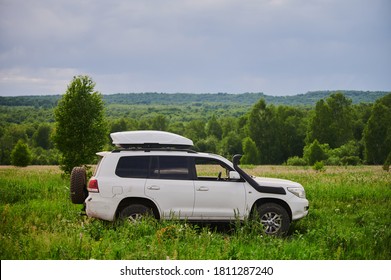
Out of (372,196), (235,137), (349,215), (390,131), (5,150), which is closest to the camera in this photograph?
(349,215)

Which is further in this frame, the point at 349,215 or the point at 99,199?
the point at 349,215

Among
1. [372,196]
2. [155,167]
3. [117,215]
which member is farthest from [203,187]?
[372,196]

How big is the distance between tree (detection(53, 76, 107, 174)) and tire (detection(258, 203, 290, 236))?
17.7 m

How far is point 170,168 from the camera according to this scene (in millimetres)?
10219

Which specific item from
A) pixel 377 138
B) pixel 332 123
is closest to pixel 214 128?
pixel 332 123

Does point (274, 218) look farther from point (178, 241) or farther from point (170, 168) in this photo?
point (178, 241)

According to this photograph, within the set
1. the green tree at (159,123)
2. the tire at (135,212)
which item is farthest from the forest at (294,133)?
the tire at (135,212)

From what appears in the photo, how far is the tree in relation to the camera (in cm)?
2652

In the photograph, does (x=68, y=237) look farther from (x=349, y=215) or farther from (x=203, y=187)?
(x=349, y=215)

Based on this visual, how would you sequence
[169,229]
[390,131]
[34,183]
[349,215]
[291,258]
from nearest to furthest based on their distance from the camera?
[291,258] < [169,229] < [349,215] < [34,183] < [390,131]

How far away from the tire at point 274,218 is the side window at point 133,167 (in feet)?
8.17

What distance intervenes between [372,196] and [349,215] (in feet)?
12.6

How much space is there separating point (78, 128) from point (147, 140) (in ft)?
56.3

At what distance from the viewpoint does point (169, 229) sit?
8.68 meters
